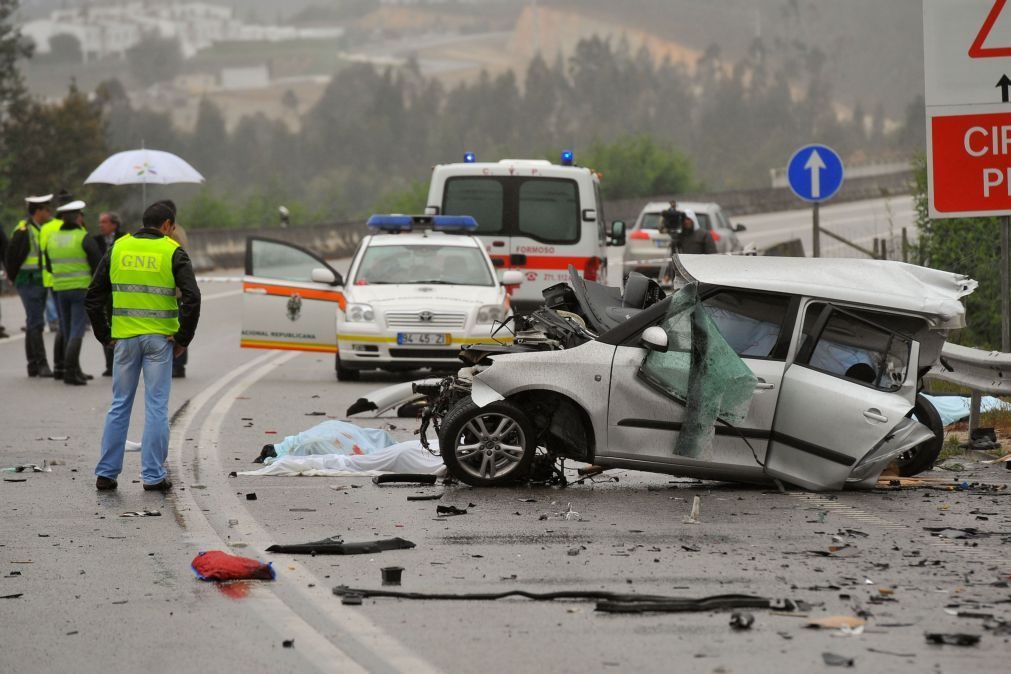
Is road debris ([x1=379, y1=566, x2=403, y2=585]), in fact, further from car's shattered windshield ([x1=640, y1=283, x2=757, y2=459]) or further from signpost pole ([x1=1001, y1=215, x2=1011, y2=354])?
signpost pole ([x1=1001, y1=215, x2=1011, y2=354])

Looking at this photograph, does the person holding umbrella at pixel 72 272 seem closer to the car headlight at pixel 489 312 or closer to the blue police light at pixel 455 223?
the blue police light at pixel 455 223

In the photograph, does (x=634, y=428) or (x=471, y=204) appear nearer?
(x=634, y=428)

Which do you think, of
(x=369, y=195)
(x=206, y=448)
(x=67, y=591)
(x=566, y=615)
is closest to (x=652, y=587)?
(x=566, y=615)

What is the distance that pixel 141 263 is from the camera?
34.6 feet

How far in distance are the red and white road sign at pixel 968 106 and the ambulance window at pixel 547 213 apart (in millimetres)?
9572

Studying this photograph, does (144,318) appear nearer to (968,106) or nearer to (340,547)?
(340,547)

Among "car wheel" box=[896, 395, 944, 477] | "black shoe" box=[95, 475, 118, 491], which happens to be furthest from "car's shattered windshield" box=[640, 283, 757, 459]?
"black shoe" box=[95, 475, 118, 491]

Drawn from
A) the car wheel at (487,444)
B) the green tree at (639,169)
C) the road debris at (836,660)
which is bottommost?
the road debris at (836,660)

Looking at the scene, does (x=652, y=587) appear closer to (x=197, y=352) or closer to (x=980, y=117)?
(x=980, y=117)

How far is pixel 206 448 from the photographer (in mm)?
12508

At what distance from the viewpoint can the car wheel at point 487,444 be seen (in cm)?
1017

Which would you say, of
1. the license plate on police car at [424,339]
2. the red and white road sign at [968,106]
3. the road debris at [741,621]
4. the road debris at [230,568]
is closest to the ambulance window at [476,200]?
the license plate on police car at [424,339]

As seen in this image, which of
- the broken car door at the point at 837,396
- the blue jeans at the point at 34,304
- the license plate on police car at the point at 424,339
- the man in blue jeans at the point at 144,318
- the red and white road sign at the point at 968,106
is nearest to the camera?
the broken car door at the point at 837,396

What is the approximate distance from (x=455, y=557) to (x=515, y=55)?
638 ft
